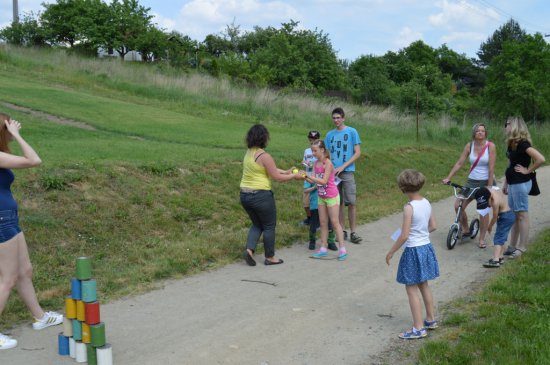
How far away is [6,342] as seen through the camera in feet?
16.2

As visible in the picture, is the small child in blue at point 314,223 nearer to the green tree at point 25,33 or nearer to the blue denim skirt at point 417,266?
the blue denim skirt at point 417,266

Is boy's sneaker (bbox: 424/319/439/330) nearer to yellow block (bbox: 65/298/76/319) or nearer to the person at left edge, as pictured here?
yellow block (bbox: 65/298/76/319)

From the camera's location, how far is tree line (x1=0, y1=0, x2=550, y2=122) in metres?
32.4

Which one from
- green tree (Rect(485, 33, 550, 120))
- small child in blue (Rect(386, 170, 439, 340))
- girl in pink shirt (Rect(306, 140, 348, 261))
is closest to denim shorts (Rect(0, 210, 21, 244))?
small child in blue (Rect(386, 170, 439, 340))

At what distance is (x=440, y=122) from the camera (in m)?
27.6

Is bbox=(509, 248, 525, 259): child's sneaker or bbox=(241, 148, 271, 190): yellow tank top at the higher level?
bbox=(241, 148, 271, 190): yellow tank top

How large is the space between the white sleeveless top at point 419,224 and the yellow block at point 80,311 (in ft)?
9.35

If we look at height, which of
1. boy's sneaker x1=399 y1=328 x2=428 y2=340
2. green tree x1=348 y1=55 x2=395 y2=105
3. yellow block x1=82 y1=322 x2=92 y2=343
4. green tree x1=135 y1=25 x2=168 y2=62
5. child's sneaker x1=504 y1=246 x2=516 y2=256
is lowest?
boy's sneaker x1=399 y1=328 x2=428 y2=340

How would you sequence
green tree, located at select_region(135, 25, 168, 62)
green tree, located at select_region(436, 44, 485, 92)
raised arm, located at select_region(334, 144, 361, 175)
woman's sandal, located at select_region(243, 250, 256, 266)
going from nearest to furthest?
woman's sandal, located at select_region(243, 250, 256, 266), raised arm, located at select_region(334, 144, 361, 175), green tree, located at select_region(135, 25, 168, 62), green tree, located at select_region(436, 44, 485, 92)

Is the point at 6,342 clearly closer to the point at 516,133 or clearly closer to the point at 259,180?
the point at 259,180

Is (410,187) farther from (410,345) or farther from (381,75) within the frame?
(381,75)

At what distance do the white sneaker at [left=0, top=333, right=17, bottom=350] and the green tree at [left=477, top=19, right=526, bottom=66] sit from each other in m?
84.2

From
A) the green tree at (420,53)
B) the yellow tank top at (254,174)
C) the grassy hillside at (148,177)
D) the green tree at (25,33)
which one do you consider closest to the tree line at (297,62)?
the green tree at (25,33)

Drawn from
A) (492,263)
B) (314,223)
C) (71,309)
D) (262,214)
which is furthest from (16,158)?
(492,263)
